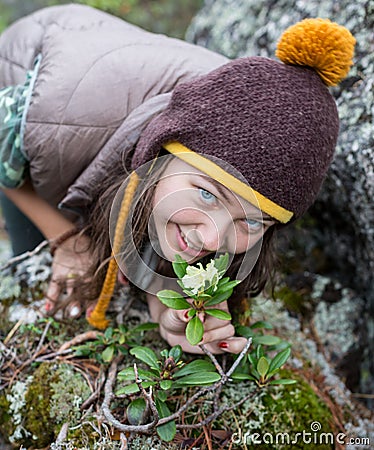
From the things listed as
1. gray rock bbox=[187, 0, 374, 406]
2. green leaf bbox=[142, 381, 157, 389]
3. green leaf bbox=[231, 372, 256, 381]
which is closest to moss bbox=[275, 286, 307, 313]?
gray rock bbox=[187, 0, 374, 406]

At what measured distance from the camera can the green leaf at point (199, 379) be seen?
1.68 m

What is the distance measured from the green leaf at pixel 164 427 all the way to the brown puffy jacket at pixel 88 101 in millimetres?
888

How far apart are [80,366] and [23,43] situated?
5.05ft

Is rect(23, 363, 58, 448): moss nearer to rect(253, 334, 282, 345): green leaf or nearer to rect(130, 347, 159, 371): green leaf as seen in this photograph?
rect(130, 347, 159, 371): green leaf

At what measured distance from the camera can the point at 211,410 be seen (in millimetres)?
1968

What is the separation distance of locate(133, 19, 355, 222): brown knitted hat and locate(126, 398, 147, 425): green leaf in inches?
30.8

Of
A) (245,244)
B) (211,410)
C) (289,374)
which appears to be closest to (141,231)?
(245,244)

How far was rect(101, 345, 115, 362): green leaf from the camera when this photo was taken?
6.54 feet

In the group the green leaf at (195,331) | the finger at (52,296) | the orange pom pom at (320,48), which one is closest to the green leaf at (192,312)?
the green leaf at (195,331)

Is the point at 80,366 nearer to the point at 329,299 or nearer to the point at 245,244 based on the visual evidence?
the point at 245,244

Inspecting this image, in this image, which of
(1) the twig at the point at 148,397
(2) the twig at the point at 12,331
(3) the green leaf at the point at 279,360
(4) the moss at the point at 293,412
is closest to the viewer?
(1) the twig at the point at 148,397

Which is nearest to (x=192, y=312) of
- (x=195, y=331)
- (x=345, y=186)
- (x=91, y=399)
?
(x=195, y=331)
